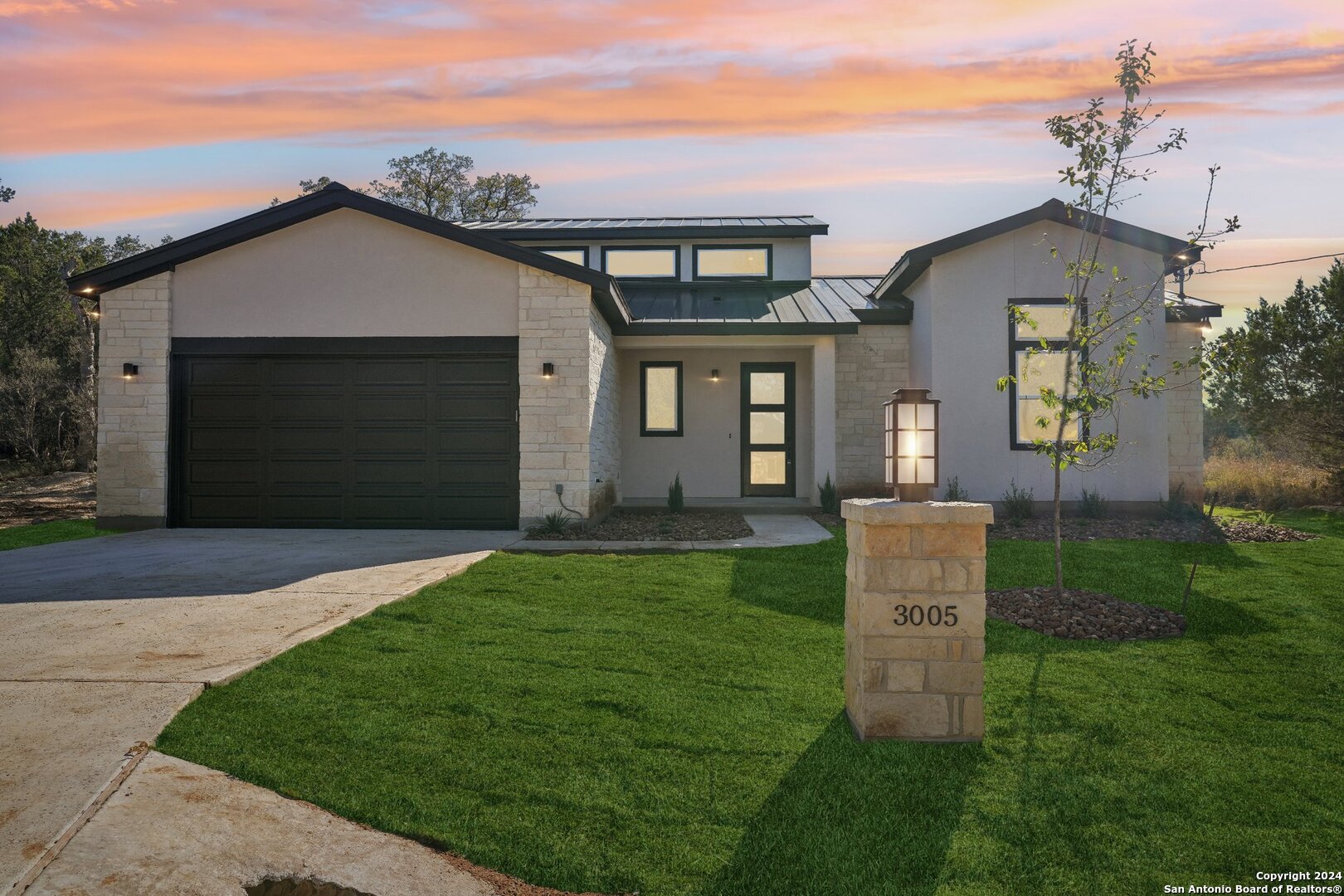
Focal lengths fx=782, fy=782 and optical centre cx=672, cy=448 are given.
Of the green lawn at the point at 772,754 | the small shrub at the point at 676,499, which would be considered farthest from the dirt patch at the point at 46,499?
the green lawn at the point at 772,754

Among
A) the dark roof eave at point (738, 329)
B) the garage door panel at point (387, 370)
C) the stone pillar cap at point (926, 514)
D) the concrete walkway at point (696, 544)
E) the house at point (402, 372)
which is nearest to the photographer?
the stone pillar cap at point (926, 514)

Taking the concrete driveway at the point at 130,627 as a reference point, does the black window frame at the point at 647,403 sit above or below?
above

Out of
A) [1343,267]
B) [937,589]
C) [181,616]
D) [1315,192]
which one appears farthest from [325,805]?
[1343,267]

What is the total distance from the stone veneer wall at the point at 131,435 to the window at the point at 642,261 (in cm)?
791

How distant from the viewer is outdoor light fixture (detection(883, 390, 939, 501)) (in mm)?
3672

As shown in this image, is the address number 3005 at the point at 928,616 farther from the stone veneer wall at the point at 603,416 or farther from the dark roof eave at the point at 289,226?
the dark roof eave at the point at 289,226

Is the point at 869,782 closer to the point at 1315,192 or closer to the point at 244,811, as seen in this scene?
the point at 244,811

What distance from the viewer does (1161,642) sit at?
16.9ft

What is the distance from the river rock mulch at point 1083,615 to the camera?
17.6ft

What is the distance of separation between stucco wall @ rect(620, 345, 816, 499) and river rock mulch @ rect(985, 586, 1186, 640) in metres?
Answer: 7.72

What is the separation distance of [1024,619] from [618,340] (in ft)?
28.1

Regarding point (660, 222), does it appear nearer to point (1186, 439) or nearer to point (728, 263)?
point (728, 263)

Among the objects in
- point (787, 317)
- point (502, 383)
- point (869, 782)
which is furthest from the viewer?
point (787, 317)

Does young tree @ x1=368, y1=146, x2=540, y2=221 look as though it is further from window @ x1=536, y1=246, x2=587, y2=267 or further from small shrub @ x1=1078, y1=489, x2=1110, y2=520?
small shrub @ x1=1078, y1=489, x2=1110, y2=520
